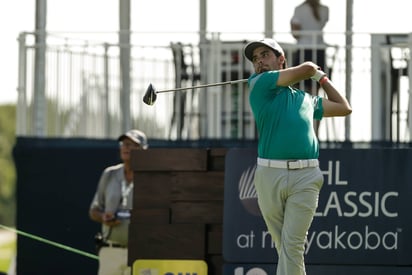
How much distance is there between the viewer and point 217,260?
434 inches

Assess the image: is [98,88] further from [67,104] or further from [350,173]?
[350,173]

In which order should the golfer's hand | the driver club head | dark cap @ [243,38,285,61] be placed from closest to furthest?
dark cap @ [243,38,285,61] → the driver club head → the golfer's hand

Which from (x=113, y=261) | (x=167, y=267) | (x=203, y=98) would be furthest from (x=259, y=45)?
(x=203, y=98)

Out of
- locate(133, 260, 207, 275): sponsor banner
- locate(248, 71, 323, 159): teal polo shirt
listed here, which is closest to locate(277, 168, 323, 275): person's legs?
locate(248, 71, 323, 159): teal polo shirt

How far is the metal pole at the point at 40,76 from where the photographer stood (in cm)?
1365

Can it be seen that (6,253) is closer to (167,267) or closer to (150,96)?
(167,267)

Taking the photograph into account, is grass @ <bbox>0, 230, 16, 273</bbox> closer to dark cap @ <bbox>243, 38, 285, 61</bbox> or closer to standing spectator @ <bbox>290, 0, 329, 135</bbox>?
standing spectator @ <bbox>290, 0, 329, 135</bbox>

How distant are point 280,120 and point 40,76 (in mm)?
4809

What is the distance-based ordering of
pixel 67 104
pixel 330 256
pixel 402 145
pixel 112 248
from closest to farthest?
pixel 330 256 → pixel 112 248 → pixel 402 145 → pixel 67 104

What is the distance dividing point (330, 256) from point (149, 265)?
4.31 ft

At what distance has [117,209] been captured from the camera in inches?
474

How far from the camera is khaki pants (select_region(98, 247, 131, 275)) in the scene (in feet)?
39.5

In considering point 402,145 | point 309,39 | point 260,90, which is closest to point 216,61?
point 309,39

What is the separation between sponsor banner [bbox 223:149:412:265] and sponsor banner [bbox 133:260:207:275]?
290 mm
